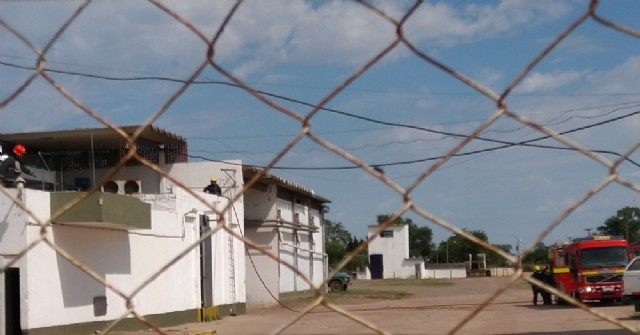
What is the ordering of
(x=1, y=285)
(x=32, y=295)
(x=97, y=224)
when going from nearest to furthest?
(x=1, y=285)
(x=32, y=295)
(x=97, y=224)

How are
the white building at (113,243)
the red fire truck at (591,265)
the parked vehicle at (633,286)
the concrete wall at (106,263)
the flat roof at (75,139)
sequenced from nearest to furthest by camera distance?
the concrete wall at (106,263)
the white building at (113,243)
the parked vehicle at (633,286)
the flat roof at (75,139)
the red fire truck at (591,265)

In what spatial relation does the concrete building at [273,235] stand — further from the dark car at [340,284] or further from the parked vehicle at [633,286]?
the parked vehicle at [633,286]

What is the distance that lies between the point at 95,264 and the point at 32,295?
1536 mm

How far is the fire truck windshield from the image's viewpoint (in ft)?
73.6

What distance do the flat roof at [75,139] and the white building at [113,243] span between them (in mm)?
34

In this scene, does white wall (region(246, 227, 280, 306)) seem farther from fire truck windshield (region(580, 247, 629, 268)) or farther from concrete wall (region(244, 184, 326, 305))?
fire truck windshield (region(580, 247, 629, 268))

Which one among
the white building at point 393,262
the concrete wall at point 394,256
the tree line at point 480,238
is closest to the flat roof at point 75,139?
the tree line at point 480,238

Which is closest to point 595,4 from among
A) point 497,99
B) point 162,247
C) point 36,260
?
point 497,99

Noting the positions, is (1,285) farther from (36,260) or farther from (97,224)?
(97,224)

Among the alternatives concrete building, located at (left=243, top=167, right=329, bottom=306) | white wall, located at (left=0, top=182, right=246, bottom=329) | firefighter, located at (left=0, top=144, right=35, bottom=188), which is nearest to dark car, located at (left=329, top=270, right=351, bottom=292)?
concrete building, located at (left=243, top=167, right=329, bottom=306)

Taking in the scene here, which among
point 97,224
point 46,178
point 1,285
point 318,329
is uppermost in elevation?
point 46,178

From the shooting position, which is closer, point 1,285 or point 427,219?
point 427,219

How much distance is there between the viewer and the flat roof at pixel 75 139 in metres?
20.7

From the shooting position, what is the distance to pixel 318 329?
15016 millimetres
